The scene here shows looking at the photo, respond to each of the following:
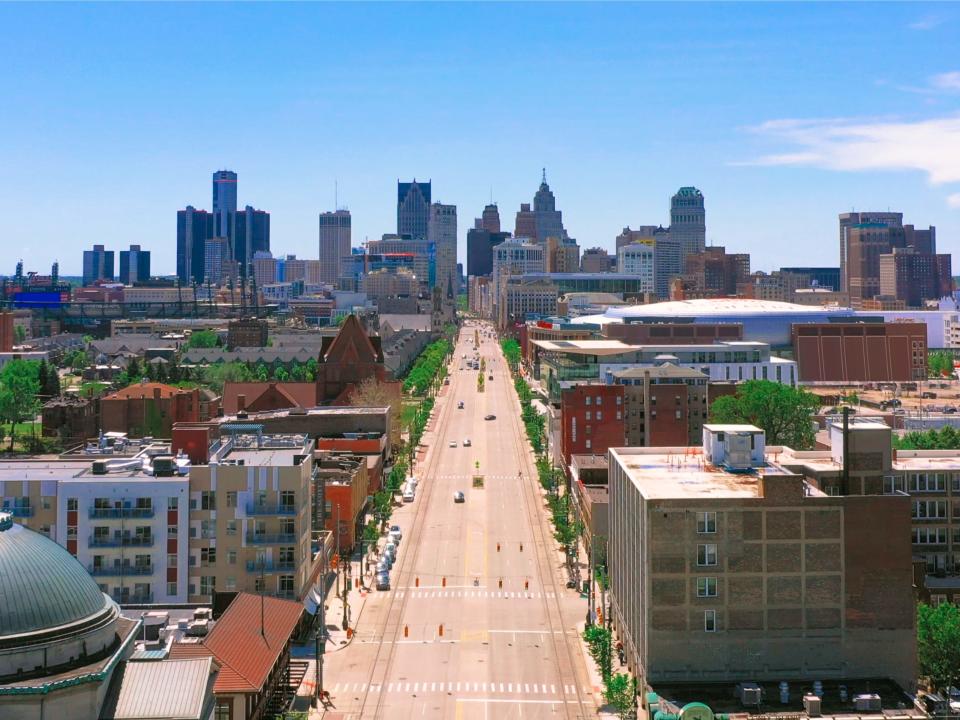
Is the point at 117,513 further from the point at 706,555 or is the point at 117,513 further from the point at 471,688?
the point at 706,555

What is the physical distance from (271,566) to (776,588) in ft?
101

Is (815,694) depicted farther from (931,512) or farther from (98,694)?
(98,694)

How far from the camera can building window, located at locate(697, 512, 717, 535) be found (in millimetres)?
60156

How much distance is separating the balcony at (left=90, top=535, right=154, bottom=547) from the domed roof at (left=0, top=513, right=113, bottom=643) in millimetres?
26927

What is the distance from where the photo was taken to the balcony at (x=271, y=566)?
71.1 m

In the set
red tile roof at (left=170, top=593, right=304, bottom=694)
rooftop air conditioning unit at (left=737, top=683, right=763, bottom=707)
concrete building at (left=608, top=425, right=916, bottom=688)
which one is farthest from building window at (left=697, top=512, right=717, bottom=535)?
red tile roof at (left=170, top=593, right=304, bottom=694)

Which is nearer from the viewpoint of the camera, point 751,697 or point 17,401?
point 751,697

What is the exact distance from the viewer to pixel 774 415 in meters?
130

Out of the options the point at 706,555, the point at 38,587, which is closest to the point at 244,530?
the point at 706,555

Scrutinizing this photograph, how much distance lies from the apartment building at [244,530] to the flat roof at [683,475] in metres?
21.4

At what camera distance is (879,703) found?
55906 millimetres

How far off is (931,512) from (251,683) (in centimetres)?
5018

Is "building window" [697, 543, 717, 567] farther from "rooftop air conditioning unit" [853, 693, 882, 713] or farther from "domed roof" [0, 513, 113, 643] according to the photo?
"domed roof" [0, 513, 113, 643]

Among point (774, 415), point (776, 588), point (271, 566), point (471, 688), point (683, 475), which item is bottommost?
point (471, 688)
